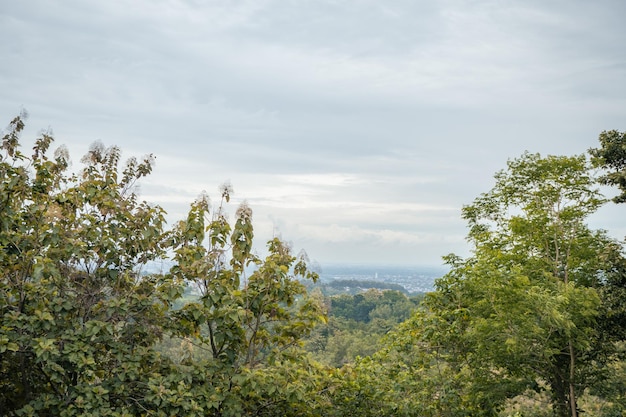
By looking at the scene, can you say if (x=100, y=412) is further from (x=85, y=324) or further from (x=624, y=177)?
(x=624, y=177)

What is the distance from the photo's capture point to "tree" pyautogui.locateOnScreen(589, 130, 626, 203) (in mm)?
11180

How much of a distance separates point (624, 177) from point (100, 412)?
1149 cm

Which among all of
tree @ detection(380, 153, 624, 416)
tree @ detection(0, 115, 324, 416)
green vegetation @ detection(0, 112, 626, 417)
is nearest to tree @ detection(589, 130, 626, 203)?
tree @ detection(380, 153, 624, 416)

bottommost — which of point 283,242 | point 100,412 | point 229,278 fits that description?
point 100,412

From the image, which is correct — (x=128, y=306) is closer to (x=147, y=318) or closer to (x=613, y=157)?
(x=147, y=318)

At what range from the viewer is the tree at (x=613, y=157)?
11180mm

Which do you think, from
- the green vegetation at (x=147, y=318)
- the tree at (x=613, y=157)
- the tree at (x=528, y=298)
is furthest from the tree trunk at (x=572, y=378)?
the green vegetation at (x=147, y=318)

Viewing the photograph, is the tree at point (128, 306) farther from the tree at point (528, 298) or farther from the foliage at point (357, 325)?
the foliage at point (357, 325)

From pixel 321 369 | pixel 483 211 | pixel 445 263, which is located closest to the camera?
pixel 321 369

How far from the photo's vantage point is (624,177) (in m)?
10.8

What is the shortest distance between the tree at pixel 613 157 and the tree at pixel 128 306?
30.7ft

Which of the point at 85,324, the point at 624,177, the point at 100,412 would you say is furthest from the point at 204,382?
the point at 624,177

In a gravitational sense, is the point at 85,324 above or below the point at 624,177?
below

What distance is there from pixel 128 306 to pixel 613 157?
1178cm
